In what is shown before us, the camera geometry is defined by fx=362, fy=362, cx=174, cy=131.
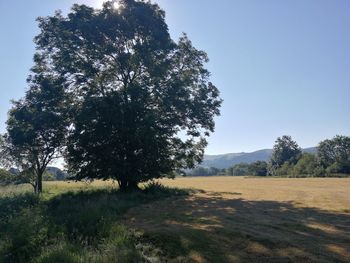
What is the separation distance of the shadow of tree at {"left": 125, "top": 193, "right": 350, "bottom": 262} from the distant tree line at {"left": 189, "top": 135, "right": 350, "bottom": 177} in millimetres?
74550

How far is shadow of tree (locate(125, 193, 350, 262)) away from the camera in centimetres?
929

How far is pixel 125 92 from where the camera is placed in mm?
26781

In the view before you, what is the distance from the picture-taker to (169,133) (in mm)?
28828

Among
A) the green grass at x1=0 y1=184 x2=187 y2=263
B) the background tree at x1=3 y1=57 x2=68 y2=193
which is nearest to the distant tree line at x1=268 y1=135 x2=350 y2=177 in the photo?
the background tree at x1=3 y1=57 x2=68 y2=193

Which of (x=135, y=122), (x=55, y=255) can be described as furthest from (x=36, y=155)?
(x=55, y=255)

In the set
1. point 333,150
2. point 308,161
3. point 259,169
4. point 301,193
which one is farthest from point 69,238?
point 259,169

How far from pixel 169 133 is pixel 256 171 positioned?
115m

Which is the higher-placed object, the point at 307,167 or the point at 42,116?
the point at 42,116

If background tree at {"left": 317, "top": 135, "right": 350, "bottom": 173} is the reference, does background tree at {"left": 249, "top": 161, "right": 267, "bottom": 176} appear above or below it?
below

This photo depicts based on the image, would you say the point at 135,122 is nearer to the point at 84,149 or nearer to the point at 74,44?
the point at 84,149

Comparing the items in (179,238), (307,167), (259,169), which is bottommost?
(179,238)

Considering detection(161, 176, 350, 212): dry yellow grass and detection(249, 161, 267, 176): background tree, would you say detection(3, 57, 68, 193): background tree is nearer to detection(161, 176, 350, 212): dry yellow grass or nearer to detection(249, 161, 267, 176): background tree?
detection(161, 176, 350, 212): dry yellow grass

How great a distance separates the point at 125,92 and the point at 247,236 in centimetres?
1779

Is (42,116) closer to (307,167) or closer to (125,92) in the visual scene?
(125,92)
